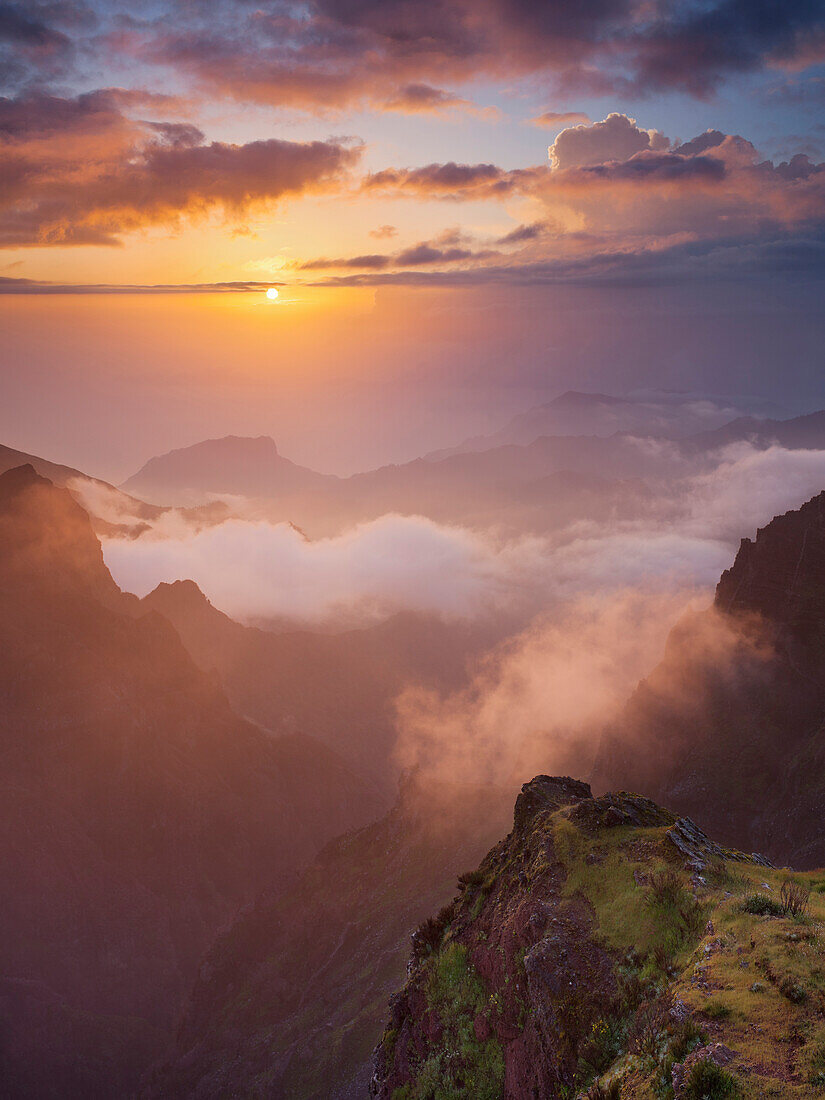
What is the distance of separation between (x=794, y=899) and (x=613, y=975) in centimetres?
693

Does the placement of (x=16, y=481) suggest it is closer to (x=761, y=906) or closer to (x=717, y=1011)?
(x=761, y=906)

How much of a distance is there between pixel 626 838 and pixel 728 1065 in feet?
49.5

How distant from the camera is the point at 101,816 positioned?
401 feet

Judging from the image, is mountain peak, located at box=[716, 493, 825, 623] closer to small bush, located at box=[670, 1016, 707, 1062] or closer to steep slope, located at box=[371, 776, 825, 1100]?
steep slope, located at box=[371, 776, 825, 1100]

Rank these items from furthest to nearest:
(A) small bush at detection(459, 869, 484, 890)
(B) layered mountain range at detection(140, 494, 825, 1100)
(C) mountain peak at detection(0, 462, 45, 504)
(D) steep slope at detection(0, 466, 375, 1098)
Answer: (C) mountain peak at detection(0, 462, 45, 504), (D) steep slope at detection(0, 466, 375, 1098), (A) small bush at detection(459, 869, 484, 890), (B) layered mountain range at detection(140, 494, 825, 1100)

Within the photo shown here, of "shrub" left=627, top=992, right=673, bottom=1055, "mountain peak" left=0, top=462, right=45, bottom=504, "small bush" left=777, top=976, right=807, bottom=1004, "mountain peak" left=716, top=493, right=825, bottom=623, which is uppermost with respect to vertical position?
"mountain peak" left=0, top=462, right=45, bottom=504

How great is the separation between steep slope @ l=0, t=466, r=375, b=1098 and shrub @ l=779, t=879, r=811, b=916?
11437 centimetres

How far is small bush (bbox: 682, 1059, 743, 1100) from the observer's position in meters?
13.9

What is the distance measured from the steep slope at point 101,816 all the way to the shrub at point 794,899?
114m

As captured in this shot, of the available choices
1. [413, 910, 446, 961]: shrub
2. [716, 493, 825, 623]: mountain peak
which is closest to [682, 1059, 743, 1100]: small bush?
[413, 910, 446, 961]: shrub

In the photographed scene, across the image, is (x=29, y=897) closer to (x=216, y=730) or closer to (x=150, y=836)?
(x=150, y=836)

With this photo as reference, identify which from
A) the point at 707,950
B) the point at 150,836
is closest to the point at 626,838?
the point at 707,950

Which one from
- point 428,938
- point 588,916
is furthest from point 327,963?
point 588,916

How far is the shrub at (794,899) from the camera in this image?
20.9m
